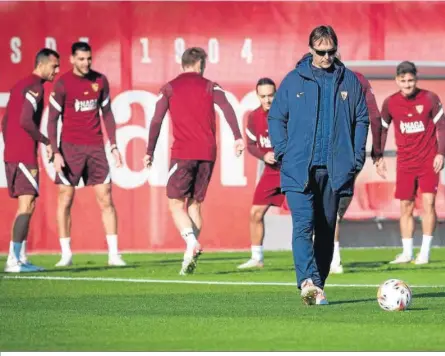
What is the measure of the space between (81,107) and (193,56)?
5.86 ft

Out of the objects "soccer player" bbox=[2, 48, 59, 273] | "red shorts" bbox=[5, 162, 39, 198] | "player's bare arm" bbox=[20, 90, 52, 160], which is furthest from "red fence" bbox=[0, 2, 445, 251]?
"player's bare arm" bbox=[20, 90, 52, 160]

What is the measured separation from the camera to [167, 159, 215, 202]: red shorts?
1691 centimetres

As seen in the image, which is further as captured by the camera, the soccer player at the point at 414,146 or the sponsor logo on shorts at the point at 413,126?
the sponsor logo on shorts at the point at 413,126

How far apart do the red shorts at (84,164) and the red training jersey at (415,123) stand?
10.9 ft

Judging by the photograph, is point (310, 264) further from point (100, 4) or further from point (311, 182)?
point (100, 4)

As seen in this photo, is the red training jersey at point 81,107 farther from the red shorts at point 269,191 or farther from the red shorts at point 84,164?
the red shorts at point 269,191

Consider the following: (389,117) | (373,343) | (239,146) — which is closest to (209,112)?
(239,146)

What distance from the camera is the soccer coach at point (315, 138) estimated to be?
11.9 m

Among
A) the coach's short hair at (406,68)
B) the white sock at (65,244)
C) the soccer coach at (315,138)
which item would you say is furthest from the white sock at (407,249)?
the soccer coach at (315,138)

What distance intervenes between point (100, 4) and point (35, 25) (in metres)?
0.92

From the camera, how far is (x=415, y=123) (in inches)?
735

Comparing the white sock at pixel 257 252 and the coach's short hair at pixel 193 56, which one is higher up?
the coach's short hair at pixel 193 56

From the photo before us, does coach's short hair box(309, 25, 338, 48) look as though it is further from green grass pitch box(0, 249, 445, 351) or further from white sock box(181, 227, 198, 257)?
white sock box(181, 227, 198, 257)

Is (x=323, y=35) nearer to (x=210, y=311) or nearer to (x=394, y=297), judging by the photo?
(x=394, y=297)
